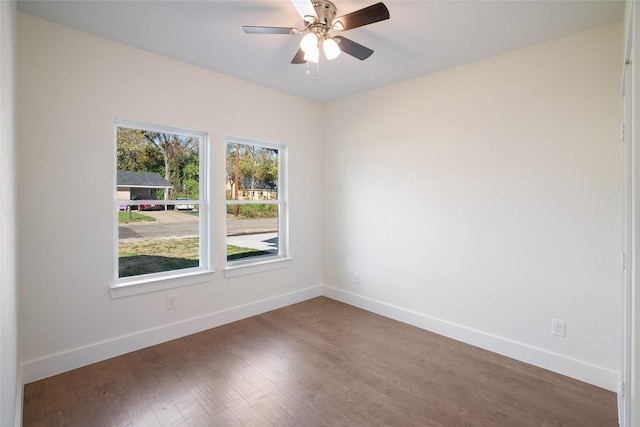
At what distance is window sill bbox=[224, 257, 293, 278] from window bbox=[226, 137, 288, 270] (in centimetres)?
2

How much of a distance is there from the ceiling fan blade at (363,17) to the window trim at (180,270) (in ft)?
6.32

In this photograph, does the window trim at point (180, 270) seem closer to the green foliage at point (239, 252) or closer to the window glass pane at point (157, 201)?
the window glass pane at point (157, 201)

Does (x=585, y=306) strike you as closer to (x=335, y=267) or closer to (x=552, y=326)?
(x=552, y=326)

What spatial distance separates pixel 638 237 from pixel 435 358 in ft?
6.80

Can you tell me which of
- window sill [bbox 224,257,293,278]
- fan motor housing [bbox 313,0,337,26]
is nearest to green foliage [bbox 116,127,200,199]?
window sill [bbox 224,257,293,278]

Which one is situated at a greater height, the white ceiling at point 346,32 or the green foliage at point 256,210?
the white ceiling at point 346,32

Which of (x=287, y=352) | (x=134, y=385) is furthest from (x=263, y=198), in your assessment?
(x=134, y=385)

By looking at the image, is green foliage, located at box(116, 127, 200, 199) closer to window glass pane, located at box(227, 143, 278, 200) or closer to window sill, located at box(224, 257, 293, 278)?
window glass pane, located at box(227, 143, 278, 200)

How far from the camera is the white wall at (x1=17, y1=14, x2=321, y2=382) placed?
233 cm

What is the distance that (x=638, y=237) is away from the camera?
109 cm

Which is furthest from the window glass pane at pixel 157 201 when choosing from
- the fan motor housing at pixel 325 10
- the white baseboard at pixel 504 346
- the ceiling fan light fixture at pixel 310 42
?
the white baseboard at pixel 504 346

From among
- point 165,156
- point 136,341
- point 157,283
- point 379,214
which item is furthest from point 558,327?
point 165,156

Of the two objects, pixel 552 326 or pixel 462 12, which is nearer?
pixel 462 12

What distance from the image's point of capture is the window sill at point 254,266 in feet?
11.6
